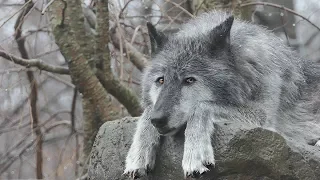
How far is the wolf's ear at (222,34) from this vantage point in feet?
14.3

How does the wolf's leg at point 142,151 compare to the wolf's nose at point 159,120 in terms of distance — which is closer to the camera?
the wolf's nose at point 159,120

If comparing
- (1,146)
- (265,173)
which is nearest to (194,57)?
(265,173)

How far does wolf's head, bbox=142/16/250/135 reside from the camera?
13.7 ft

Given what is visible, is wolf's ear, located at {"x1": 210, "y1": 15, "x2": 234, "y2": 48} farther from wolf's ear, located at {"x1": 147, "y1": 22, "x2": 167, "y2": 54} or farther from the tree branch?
the tree branch

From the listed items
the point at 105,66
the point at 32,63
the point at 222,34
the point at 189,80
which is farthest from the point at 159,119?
the point at 32,63

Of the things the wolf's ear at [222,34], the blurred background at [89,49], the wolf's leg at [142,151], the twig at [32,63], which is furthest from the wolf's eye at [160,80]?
the twig at [32,63]

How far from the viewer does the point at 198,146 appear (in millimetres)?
3764

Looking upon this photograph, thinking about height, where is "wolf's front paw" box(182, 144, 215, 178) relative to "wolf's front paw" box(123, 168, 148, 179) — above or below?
above

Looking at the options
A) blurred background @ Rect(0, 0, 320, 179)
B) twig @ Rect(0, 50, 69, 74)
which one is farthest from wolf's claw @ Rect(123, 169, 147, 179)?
twig @ Rect(0, 50, 69, 74)

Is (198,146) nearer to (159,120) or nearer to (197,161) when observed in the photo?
(197,161)

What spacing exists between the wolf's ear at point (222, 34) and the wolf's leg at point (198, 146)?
2.26 ft

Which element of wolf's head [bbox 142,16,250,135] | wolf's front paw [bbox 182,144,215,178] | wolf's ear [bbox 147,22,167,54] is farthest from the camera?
wolf's ear [bbox 147,22,167,54]

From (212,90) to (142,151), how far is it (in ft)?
2.46

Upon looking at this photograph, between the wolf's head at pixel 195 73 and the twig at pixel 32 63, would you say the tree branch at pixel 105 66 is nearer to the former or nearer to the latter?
the twig at pixel 32 63
